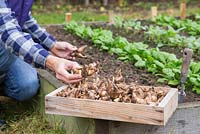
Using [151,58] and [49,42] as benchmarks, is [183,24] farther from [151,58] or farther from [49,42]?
[49,42]

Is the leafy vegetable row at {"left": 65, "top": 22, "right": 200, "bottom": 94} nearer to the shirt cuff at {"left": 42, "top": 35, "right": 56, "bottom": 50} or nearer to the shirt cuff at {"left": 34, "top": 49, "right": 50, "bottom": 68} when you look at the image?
the shirt cuff at {"left": 42, "top": 35, "right": 56, "bottom": 50}

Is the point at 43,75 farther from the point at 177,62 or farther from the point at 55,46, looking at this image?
the point at 177,62

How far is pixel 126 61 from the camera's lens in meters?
4.59

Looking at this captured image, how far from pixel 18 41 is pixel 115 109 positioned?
2.35 ft

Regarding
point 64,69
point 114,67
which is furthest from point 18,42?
point 114,67

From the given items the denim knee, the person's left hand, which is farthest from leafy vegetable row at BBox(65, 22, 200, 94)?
the denim knee

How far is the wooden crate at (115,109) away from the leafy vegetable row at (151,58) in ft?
2.40

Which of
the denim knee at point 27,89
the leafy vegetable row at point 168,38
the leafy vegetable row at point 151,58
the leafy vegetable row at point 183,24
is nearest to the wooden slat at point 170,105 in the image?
the leafy vegetable row at point 151,58

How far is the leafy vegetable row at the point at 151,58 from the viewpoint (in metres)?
3.83

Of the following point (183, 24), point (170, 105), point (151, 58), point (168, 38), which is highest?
point (170, 105)

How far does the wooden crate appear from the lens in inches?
112

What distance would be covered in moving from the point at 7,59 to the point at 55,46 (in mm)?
336

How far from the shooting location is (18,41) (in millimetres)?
3232

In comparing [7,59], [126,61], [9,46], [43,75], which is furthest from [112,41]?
[9,46]
